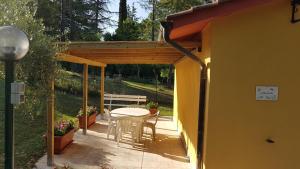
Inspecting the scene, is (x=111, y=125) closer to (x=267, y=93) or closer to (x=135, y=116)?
(x=135, y=116)

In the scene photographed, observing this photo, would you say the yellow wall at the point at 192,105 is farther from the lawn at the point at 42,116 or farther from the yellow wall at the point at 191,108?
the lawn at the point at 42,116

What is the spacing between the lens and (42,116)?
12.9 m

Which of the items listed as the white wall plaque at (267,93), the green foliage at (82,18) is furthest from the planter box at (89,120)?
the green foliage at (82,18)

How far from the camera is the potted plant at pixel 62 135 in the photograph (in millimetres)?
7707

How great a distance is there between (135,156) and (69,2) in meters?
22.9

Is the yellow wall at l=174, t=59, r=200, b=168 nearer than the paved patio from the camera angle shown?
Yes

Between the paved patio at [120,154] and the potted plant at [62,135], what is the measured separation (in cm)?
17

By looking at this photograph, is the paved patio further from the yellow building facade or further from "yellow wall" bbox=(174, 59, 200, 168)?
the yellow building facade

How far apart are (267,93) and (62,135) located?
5.09 metres

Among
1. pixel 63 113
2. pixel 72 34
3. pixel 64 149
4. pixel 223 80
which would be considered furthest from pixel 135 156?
pixel 72 34

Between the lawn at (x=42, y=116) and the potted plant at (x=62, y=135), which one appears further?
the potted plant at (x=62, y=135)

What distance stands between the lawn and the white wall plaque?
3.68 meters

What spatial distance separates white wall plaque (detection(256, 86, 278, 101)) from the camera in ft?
17.1

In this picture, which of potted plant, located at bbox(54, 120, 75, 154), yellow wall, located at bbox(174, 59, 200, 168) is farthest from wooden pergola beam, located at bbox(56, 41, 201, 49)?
potted plant, located at bbox(54, 120, 75, 154)
